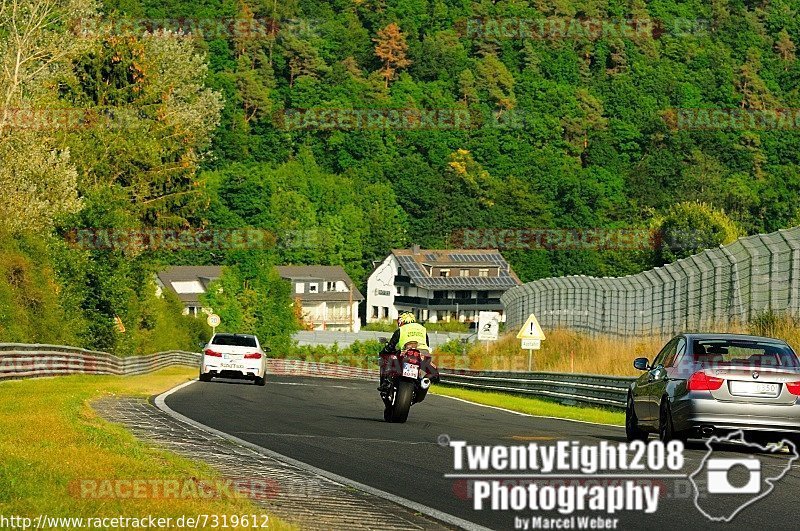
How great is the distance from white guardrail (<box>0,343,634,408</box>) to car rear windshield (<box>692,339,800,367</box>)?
33.4 ft

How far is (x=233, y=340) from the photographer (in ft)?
130

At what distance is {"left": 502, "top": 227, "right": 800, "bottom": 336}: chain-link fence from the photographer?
27.7 meters

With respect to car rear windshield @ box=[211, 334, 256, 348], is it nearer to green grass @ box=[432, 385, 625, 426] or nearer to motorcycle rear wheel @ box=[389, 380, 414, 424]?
green grass @ box=[432, 385, 625, 426]

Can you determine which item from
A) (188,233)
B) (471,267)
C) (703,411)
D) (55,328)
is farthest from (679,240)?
(703,411)

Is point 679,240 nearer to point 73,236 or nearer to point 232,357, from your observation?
point 73,236

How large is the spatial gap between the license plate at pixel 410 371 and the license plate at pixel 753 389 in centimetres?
550

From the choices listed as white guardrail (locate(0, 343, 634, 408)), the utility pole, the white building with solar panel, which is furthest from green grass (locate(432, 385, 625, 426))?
the white building with solar panel

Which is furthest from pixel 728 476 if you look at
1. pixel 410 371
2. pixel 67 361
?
pixel 67 361

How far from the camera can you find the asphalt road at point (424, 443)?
10.8 metres

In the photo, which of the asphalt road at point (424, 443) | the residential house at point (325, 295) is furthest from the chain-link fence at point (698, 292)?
the residential house at point (325, 295)

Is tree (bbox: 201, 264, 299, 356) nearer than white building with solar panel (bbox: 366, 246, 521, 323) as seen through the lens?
Yes

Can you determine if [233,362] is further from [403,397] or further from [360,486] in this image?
[360,486]

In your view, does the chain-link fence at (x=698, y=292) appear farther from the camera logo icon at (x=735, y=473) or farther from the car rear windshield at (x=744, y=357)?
the camera logo icon at (x=735, y=473)

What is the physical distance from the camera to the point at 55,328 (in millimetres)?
48812
